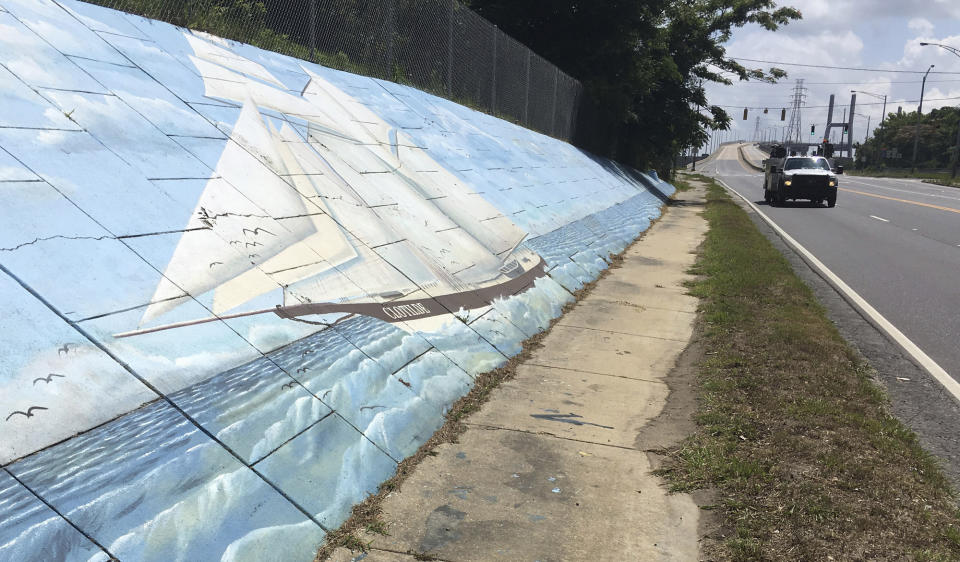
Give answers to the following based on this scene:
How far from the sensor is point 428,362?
205 inches

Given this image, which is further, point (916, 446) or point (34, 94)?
point (34, 94)

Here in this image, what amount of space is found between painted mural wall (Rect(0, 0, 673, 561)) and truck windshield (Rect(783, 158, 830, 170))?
20.7m

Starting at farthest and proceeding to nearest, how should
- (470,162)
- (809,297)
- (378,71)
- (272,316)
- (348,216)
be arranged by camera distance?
(378,71) < (470,162) < (809,297) < (348,216) < (272,316)

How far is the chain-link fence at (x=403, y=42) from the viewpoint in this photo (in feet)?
28.6

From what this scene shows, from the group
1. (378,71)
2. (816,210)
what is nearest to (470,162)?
(378,71)

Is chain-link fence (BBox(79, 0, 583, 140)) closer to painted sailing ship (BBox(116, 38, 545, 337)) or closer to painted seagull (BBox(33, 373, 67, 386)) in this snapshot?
painted sailing ship (BBox(116, 38, 545, 337))

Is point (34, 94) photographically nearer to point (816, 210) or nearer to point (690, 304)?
point (690, 304)

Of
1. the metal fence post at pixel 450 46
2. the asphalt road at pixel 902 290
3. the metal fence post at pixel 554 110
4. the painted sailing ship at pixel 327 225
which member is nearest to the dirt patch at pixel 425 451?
the painted sailing ship at pixel 327 225

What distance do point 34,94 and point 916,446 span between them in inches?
240

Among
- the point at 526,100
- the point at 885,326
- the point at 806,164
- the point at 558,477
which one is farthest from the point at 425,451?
the point at 806,164

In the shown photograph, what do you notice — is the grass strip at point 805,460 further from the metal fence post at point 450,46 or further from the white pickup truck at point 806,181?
the white pickup truck at point 806,181

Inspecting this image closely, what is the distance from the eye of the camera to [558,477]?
411 centimetres

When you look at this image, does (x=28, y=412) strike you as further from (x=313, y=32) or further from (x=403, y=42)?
(x=403, y=42)

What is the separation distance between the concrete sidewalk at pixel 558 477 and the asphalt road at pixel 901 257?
2.81 m
